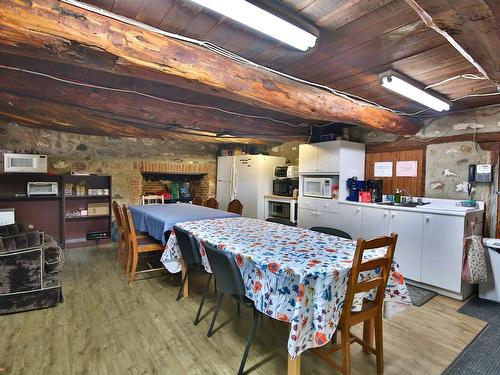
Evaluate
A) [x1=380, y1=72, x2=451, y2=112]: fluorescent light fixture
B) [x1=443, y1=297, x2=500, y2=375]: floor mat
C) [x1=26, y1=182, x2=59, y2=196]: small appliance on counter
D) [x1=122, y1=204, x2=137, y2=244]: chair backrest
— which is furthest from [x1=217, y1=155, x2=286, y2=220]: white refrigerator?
[x1=443, y1=297, x2=500, y2=375]: floor mat

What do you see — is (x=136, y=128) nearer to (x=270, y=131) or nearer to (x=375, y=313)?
(x=270, y=131)

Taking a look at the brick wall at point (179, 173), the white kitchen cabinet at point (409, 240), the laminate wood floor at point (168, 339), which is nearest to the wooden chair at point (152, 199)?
the brick wall at point (179, 173)

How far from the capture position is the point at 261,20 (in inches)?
62.2

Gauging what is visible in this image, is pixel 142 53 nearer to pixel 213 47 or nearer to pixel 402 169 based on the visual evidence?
pixel 213 47

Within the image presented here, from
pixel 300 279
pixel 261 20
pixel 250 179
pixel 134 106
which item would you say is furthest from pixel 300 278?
pixel 250 179

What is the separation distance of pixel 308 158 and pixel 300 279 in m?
3.37

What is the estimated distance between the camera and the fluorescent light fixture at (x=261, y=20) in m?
1.45

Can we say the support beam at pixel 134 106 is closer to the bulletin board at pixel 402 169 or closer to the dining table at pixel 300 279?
the bulletin board at pixel 402 169

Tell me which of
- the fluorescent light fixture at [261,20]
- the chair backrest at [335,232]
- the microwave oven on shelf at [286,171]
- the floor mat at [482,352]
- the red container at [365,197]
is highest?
the fluorescent light fixture at [261,20]

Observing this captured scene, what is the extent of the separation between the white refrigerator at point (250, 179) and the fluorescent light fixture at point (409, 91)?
118 inches

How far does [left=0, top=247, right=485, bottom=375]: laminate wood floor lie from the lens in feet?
6.34

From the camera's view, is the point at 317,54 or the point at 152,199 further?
the point at 152,199

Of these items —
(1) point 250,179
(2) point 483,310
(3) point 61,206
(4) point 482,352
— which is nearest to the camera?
(4) point 482,352

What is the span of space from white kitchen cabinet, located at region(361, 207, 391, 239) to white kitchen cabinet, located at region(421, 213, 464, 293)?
0.46 meters
